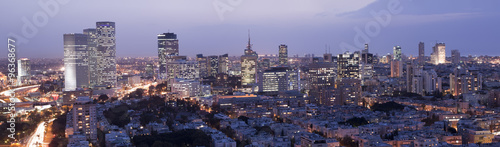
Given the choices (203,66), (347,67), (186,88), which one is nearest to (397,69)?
(347,67)

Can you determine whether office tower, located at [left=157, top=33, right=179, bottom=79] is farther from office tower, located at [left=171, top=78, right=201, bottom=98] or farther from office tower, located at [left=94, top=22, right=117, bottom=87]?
office tower, located at [left=171, top=78, right=201, bottom=98]

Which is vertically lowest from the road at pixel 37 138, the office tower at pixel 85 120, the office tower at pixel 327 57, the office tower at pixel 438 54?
the road at pixel 37 138

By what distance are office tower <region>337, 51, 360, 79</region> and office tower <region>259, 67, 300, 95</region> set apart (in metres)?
3.37

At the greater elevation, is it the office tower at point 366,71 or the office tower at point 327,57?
the office tower at point 327,57

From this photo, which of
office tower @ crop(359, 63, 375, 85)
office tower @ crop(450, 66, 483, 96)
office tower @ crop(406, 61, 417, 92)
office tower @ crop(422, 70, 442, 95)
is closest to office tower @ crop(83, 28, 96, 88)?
office tower @ crop(359, 63, 375, 85)

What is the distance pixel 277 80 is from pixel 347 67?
5.04 m

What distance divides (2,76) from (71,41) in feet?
16.4

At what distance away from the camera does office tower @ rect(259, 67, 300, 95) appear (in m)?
28.7

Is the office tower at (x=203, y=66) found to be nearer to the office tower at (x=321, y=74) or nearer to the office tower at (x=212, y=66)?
the office tower at (x=212, y=66)

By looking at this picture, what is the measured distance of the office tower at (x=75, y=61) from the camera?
3192 cm

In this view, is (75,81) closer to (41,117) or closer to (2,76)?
(2,76)

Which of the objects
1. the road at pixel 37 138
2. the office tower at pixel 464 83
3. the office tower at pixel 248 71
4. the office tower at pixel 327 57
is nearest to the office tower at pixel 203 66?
the office tower at pixel 248 71

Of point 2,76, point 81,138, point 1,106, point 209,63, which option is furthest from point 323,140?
point 209,63

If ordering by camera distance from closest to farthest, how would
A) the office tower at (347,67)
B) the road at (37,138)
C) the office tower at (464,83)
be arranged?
the road at (37,138), the office tower at (464,83), the office tower at (347,67)
